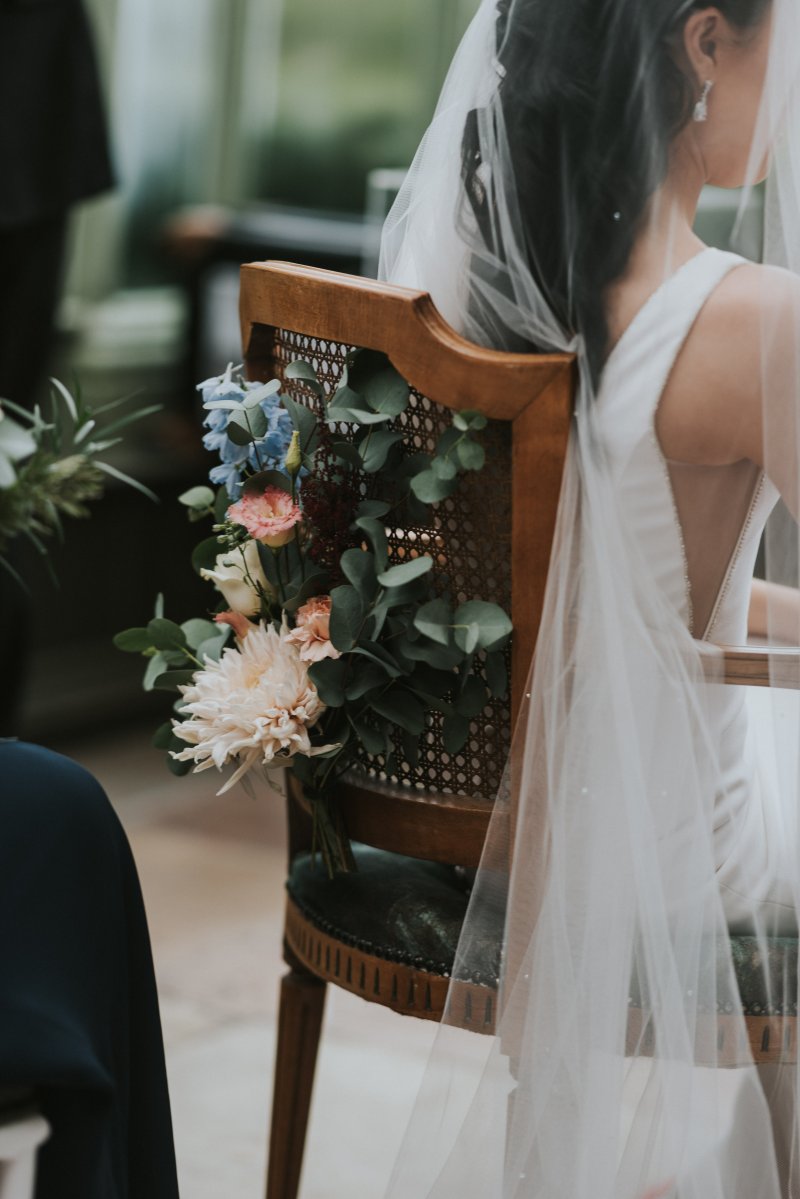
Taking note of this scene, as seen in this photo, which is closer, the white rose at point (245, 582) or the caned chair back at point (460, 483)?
the caned chair back at point (460, 483)

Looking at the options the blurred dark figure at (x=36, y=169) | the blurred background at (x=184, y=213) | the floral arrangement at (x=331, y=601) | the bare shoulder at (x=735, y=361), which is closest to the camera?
the bare shoulder at (x=735, y=361)

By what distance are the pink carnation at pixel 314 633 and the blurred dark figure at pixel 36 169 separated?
202cm

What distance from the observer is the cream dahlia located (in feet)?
4.58

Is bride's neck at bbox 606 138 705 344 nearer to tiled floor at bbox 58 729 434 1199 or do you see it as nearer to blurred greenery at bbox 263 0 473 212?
tiled floor at bbox 58 729 434 1199

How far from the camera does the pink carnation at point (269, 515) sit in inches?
55.7

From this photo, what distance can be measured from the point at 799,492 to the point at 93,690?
9.44 feet

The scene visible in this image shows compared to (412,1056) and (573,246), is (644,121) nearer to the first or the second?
(573,246)

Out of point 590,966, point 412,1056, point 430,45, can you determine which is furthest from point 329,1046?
point 430,45

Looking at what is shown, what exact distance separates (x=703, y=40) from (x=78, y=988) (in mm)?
909

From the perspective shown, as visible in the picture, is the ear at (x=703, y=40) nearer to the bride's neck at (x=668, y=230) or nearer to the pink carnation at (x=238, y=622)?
the bride's neck at (x=668, y=230)

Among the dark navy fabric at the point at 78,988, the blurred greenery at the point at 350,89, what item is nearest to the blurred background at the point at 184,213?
the blurred greenery at the point at 350,89

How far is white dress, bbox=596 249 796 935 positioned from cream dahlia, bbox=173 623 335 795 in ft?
1.07

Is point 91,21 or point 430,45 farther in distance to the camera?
point 430,45

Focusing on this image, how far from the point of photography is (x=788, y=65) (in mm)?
1323
